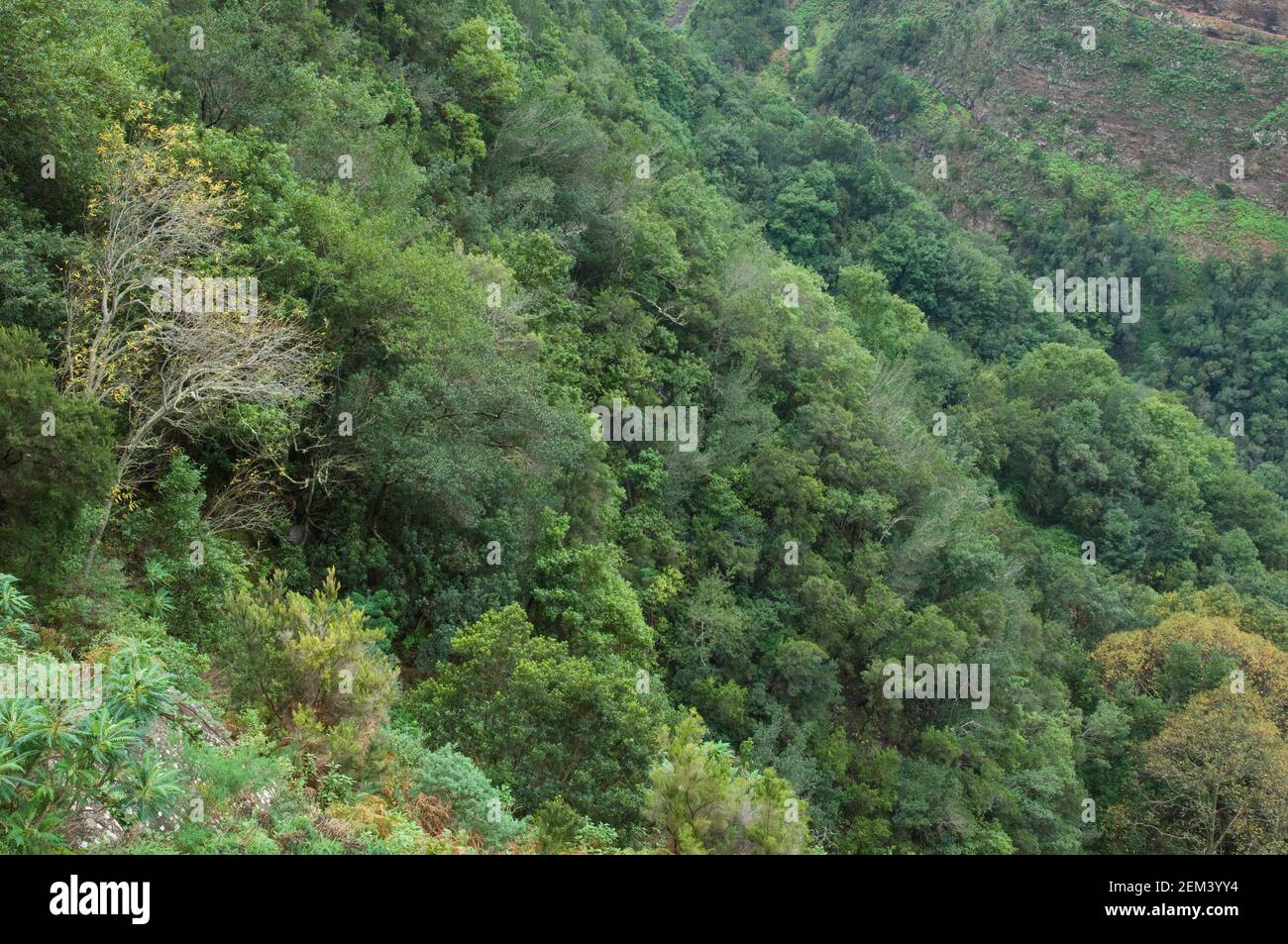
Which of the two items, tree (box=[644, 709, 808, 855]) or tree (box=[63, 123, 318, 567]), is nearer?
tree (box=[644, 709, 808, 855])

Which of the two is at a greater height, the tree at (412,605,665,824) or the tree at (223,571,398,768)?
the tree at (223,571,398,768)

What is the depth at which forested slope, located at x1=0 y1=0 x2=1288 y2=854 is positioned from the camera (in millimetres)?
10492

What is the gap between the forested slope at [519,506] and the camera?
34.4ft

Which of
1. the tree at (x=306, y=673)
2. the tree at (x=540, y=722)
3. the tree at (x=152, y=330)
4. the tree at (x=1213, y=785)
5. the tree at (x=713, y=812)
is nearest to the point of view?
the tree at (x=713, y=812)

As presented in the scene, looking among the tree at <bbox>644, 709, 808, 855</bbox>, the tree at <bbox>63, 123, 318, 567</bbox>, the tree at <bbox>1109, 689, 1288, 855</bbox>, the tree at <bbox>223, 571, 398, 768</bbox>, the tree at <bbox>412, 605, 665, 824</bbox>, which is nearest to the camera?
the tree at <bbox>644, 709, 808, 855</bbox>

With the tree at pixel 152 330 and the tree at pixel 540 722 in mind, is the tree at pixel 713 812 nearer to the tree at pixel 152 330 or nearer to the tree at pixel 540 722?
the tree at pixel 540 722

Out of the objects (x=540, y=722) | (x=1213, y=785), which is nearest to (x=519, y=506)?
(x=540, y=722)

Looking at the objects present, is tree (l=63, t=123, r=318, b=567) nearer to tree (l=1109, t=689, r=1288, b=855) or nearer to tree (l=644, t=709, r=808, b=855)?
tree (l=644, t=709, r=808, b=855)

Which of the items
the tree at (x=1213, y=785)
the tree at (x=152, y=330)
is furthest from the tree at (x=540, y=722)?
the tree at (x=1213, y=785)

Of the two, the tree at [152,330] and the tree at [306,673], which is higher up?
the tree at [152,330]

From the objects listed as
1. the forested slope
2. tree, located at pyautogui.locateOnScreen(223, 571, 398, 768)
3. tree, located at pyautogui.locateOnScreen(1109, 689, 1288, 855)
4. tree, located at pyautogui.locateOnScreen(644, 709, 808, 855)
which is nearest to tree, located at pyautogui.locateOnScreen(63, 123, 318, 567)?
the forested slope

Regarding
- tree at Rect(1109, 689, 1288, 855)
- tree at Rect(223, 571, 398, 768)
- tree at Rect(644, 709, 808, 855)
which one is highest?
tree at Rect(223, 571, 398, 768)

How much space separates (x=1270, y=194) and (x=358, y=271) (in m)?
97.8

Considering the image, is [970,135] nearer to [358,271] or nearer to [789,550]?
[789,550]
